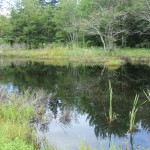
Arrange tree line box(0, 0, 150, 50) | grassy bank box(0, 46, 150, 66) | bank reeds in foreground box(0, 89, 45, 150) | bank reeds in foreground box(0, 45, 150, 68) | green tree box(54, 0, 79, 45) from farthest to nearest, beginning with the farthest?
green tree box(54, 0, 79, 45) < tree line box(0, 0, 150, 50) < grassy bank box(0, 46, 150, 66) < bank reeds in foreground box(0, 45, 150, 68) < bank reeds in foreground box(0, 89, 45, 150)

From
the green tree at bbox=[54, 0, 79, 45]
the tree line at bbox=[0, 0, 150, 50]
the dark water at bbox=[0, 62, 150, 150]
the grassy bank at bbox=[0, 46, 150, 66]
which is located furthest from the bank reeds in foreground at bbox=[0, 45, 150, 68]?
the dark water at bbox=[0, 62, 150, 150]

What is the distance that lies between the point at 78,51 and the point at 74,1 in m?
13.3

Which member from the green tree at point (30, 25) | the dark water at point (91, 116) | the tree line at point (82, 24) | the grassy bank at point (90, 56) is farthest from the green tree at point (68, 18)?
the dark water at point (91, 116)

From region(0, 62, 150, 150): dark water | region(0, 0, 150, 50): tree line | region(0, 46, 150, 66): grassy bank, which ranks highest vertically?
region(0, 0, 150, 50): tree line

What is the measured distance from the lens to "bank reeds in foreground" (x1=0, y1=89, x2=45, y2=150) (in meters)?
6.94

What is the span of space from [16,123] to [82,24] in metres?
31.7

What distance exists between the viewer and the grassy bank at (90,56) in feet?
112

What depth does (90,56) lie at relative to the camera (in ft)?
119

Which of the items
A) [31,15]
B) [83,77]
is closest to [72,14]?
[31,15]

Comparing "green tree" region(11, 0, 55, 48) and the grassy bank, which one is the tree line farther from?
the grassy bank

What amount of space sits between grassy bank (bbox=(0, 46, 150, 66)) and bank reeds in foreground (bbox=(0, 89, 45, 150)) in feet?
69.5

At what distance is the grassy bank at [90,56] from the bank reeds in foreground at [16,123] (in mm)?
21185

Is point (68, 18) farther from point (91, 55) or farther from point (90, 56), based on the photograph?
point (90, 56)

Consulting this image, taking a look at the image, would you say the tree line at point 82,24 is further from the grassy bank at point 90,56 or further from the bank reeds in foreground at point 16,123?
the bank reeds in foreground at point 16,123
